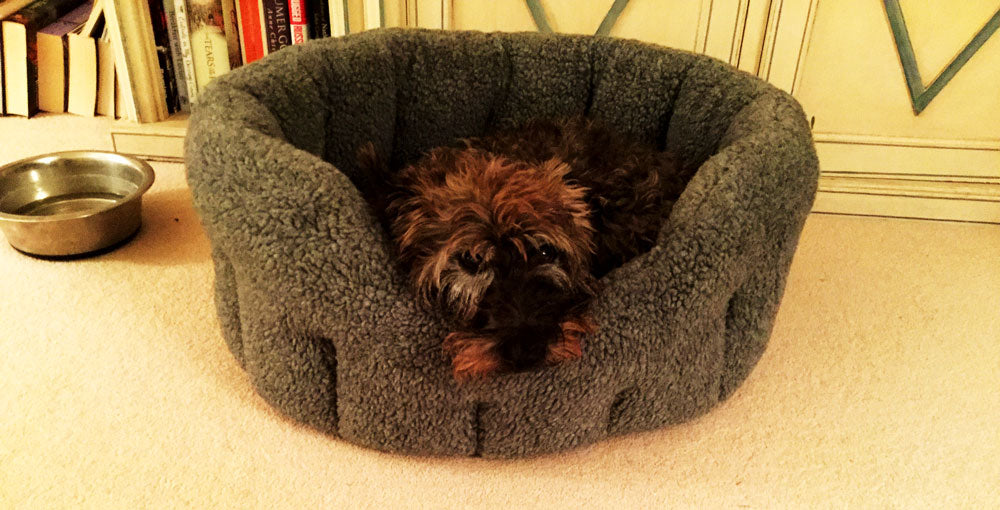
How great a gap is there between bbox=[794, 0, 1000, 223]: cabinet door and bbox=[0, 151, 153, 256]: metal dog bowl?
1858mm

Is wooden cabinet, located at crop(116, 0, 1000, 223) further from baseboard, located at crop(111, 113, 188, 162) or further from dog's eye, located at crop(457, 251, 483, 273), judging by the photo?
dog's eye, located at crop(457, 251, 483, 273)

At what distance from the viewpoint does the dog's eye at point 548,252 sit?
1.11 meters

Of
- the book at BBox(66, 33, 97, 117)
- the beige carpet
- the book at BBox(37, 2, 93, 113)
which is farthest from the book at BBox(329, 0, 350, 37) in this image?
the book at BBox(37, 2, 93, 113)

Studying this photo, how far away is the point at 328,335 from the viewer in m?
1.19

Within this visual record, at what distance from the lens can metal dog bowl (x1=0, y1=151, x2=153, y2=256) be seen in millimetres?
1731

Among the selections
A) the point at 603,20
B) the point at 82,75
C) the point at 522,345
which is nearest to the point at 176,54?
the point at 82,75

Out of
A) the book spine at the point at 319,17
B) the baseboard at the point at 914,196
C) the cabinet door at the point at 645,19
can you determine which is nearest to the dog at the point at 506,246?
the cabinet door at the point at 645,19

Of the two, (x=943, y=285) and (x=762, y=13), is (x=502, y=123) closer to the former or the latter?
(x=762, y=13)

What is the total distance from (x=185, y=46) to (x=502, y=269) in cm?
171

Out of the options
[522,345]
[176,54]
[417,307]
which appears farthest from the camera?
[176,54]

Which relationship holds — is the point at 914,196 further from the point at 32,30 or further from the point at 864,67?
the point at 32,30

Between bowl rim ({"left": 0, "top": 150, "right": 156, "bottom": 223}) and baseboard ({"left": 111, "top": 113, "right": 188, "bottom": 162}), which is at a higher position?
bowl rim ({"left": 0, "top": 150, "right": 156, "bottom": 223})

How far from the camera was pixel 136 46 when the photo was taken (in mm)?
2238

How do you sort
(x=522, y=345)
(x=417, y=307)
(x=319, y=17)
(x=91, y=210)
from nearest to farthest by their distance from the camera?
(x=522, y=345) → (x=417, y=307) → (x=91, y=210) → (x=319, y=17)
